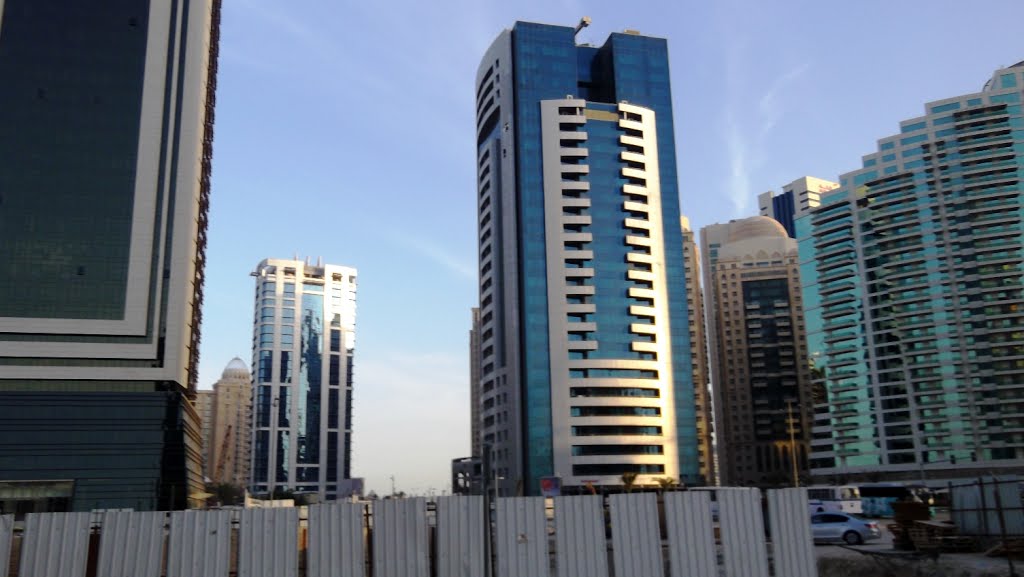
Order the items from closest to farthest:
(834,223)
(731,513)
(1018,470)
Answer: (731,513) → (1018,470) → (834,223)

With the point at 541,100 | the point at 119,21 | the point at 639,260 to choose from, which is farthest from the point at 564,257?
the point at 119,21

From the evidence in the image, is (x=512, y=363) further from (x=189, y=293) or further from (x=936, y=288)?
(x=936, y=288)

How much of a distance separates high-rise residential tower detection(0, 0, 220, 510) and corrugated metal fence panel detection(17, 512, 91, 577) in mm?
58799

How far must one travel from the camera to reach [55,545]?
1955 cm

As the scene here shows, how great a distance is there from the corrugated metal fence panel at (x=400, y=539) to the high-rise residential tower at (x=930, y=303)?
143 meters

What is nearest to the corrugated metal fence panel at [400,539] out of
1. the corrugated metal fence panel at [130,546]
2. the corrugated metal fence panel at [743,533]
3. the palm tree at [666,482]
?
the corrugated metal fence panel at [130,546]

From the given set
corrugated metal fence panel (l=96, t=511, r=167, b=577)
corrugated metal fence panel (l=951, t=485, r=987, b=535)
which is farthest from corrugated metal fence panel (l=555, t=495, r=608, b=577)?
corrugated metal fence panel (l=951, t=485, r=987, b=535)

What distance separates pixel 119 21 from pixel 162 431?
41.3 meters

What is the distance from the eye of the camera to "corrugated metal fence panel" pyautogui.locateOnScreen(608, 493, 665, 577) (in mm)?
21078

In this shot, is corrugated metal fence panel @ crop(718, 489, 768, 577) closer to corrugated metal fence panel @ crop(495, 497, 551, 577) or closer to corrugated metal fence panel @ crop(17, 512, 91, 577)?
corrugated metal fence panel @ crop(495, 497, 551, 577)

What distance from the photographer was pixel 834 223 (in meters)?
166

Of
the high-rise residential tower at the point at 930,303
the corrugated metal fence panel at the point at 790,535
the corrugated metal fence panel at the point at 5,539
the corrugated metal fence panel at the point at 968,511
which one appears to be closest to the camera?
the corrugated metal fence panel at the point at 5,539

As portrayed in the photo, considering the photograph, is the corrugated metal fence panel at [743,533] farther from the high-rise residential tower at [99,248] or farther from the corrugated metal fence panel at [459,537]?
the high-rise residential tower at [99,248]

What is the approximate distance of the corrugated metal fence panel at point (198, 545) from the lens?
19.8 m
